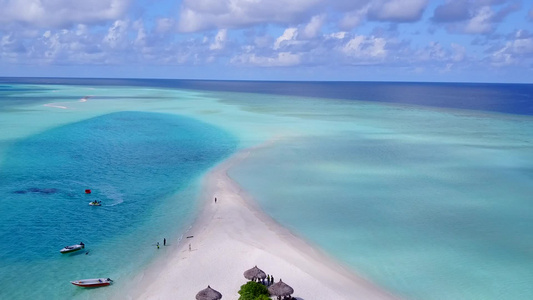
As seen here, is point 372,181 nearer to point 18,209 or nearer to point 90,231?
point 90,231

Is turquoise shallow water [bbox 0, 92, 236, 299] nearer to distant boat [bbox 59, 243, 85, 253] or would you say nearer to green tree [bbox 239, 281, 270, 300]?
distant boat [bbox 59, 243, 85, 253]

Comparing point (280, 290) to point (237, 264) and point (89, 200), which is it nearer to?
point (237, 264)

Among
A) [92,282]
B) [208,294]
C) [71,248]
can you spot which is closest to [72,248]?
[71,248]

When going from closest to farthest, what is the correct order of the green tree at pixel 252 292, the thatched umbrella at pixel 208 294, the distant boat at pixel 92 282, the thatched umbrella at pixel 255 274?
the green tree at pixel 252 292, the thatched umbrella at pixel 208 294, the thatched umbrella at pixel 255 274, the distant boat at pixel 92 282

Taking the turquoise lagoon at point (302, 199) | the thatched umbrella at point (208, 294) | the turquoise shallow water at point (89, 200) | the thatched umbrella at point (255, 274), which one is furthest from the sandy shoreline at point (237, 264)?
the turquoise shallow water at point (89, 200)

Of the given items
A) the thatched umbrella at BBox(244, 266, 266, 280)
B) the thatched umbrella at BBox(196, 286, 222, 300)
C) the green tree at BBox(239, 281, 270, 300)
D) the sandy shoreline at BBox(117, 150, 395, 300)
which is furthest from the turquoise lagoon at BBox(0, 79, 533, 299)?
the green tree at BBox(239, 281, 270, 300)

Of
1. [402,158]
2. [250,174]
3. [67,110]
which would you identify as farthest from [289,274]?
[67,110]

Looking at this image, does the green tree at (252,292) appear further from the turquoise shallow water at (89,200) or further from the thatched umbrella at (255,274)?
the turquoise shallow water at (89,200)
